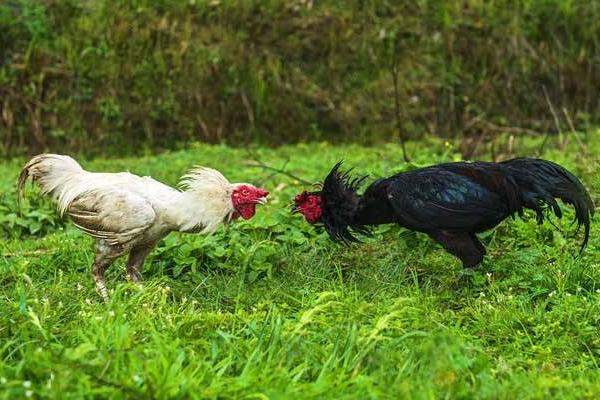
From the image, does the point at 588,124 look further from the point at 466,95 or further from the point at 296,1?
the point at 296,1

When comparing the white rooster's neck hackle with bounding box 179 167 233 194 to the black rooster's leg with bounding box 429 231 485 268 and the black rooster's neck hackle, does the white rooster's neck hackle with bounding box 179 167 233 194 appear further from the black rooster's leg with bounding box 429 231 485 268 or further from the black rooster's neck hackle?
the black rooster's leg with bounding box 429 231 485 268

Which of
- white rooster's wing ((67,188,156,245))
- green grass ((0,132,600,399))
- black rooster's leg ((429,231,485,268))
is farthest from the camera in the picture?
black rooster's leg ((429,231,485,268))

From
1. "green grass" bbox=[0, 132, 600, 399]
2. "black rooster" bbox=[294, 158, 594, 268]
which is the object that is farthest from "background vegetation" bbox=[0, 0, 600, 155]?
"black rooster" bbox=[294, 158, 594, 268]

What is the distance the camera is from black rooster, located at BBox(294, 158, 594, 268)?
17.6 feet

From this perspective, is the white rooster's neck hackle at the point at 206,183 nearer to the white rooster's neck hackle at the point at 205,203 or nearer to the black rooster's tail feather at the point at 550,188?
the white rooster's neck hackle at the point at 205,203

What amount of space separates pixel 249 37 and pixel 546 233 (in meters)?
7.39

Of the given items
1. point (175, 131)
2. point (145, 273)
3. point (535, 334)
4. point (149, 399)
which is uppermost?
point (149, 399)

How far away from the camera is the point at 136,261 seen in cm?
548

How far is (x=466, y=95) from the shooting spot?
12.7 m

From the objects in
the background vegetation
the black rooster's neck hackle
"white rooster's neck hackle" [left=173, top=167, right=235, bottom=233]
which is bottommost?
the background vegetation

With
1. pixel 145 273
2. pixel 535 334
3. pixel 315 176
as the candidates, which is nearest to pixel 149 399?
pixel 535 334

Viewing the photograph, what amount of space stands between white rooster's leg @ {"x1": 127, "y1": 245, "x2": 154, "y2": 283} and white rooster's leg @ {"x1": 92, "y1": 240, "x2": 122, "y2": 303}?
0.21m

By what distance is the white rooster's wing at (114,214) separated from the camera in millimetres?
5051

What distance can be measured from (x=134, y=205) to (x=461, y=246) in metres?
2.13
